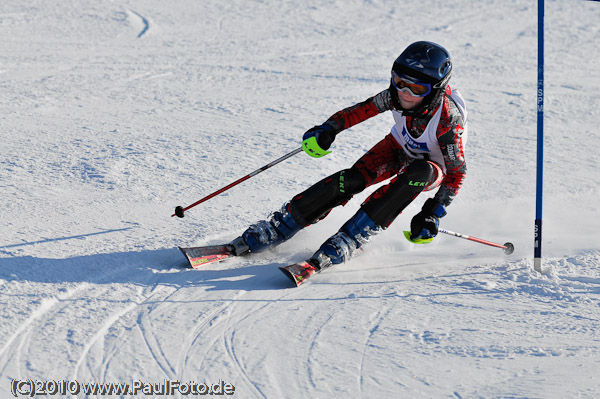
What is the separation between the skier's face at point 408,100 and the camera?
4.49 m

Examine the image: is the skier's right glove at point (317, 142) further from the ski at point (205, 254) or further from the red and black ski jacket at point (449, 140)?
the ski at point (205, 254)

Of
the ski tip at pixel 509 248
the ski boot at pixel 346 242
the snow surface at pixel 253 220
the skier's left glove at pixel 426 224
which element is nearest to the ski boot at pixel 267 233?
the snow surface at pixel 253 220

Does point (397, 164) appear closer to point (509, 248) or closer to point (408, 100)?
point (408, 100)

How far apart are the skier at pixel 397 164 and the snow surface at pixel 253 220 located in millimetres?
213

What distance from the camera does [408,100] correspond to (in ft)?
14.9

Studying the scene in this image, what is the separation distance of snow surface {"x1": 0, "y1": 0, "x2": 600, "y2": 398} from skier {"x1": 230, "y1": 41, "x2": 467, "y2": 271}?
213mm

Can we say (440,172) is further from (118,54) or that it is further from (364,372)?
(118,54)

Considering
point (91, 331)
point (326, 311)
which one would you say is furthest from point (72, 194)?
point (326, 311)

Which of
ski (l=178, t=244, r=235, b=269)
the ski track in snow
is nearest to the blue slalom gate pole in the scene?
ski (l=178, t=244, r=235, b=269)

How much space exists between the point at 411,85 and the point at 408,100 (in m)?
0.12

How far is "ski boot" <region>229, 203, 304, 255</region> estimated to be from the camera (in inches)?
188

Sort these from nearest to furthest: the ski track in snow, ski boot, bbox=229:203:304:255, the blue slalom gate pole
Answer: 1. the blue slalom gate pole
2. ski boot, bbox=229:203:304:255
3. the ski track in snow

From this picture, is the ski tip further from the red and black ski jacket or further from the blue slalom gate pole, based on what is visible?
the red and black ski jacket

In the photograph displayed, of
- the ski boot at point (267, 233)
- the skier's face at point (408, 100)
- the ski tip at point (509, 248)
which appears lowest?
the ski tip at point (509, 248)
